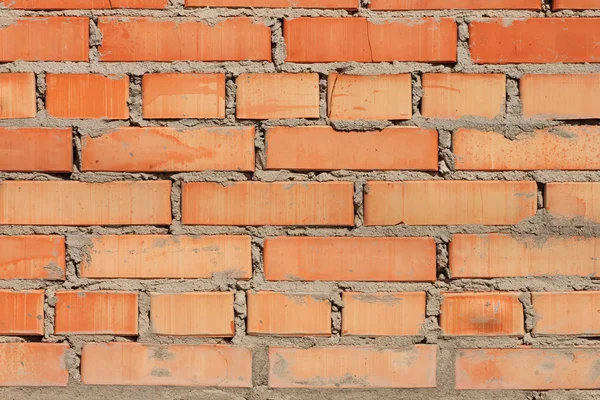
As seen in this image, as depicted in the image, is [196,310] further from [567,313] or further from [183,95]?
[567,313]

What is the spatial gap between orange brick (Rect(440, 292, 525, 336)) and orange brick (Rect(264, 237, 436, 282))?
98 mm

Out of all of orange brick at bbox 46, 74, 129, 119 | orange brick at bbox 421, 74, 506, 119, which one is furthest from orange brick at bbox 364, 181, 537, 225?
orange brick at bbox 46, 74, 129, 119

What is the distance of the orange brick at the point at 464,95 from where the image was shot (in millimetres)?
1134

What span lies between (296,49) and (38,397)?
3.12ft

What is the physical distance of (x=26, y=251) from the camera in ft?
3.73

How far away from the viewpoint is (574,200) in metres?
1.13

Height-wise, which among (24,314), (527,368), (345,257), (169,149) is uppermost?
(169,149)

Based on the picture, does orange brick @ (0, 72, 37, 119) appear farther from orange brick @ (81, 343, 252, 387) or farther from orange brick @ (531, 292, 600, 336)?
orange brick @ (531, 292, 600, 336)

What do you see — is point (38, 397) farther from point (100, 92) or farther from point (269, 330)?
point (100, 92)

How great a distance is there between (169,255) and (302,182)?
0.33m

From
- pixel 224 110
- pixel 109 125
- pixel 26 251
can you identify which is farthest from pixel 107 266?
pixel 224 110

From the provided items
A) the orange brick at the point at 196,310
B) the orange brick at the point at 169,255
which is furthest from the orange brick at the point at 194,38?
the orange brick at the point at 196,310

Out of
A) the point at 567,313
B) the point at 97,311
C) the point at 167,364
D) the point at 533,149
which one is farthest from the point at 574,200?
the point at 97,311

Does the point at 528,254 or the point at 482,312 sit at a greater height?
the point at 528,254
